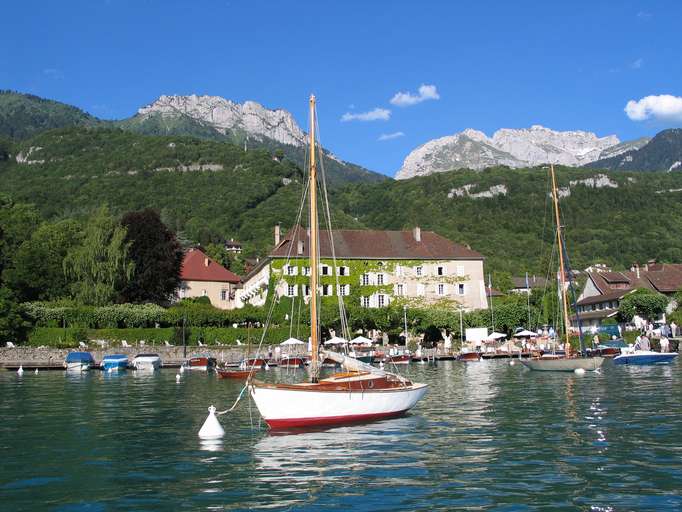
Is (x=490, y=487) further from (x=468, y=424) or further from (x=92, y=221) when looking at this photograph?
(x=92, y=221)

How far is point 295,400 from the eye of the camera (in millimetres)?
23906

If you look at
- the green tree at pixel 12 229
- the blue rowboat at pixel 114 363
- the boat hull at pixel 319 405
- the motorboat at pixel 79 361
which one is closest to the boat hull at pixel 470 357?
the blue rowboat at pixel 114 363

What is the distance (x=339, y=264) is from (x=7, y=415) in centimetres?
5589

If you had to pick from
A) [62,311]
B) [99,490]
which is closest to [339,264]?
[62,311]

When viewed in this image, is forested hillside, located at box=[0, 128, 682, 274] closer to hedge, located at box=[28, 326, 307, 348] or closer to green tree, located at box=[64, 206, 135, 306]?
green tree, located at box=[64, 206, 135, 306]

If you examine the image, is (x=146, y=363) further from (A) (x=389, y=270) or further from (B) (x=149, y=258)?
(A) (x=389, y=270)

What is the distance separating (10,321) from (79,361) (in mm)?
11848

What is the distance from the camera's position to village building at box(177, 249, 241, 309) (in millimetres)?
99250

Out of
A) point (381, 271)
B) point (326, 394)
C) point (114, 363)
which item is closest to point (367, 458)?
point (326, 394)

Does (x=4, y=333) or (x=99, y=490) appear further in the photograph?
(x=4, y=333)

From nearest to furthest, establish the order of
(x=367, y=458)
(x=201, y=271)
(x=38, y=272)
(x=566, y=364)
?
(x=367, y=458), (x=566, y=364), (x=38, y=272), (x=201, y=271)

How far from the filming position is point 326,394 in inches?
960

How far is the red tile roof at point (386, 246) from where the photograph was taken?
279 ft

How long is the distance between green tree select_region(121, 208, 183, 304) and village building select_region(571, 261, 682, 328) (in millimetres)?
59432
